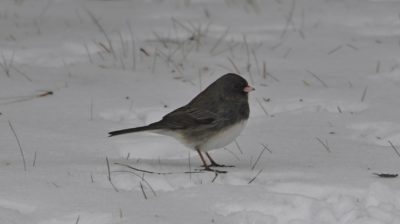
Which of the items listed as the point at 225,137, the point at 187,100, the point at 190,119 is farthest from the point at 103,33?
the point at 225,137

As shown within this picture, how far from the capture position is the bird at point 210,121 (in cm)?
425

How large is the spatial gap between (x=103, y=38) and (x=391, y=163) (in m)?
3.18

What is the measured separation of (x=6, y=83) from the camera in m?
5.60

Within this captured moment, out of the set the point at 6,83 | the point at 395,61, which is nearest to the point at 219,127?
the point at 6,83

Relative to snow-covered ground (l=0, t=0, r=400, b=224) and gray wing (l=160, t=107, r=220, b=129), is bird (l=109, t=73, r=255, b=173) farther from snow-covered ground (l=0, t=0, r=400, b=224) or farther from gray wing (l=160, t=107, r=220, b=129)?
snow-covered ground (l=0, t=0, r=400, b=224)

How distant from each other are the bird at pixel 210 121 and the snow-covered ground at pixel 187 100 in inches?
5.9

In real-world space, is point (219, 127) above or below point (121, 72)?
above

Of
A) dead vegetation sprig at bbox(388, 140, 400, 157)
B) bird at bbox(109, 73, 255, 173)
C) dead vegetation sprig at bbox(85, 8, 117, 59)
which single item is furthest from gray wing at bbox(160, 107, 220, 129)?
dead vegetation sprig at bbox(85, 8, 117, 59)

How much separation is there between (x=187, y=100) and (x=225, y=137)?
4.29 ft

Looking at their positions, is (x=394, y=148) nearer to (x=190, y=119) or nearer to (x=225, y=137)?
(x=225, y=137)

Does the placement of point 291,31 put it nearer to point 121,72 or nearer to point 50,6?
point 121,72

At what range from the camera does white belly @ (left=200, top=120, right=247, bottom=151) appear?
4215 mm

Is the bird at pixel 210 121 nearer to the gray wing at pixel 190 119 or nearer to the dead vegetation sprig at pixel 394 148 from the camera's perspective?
the gray wing at pixel 190 119

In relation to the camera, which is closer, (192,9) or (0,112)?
(0,112)
